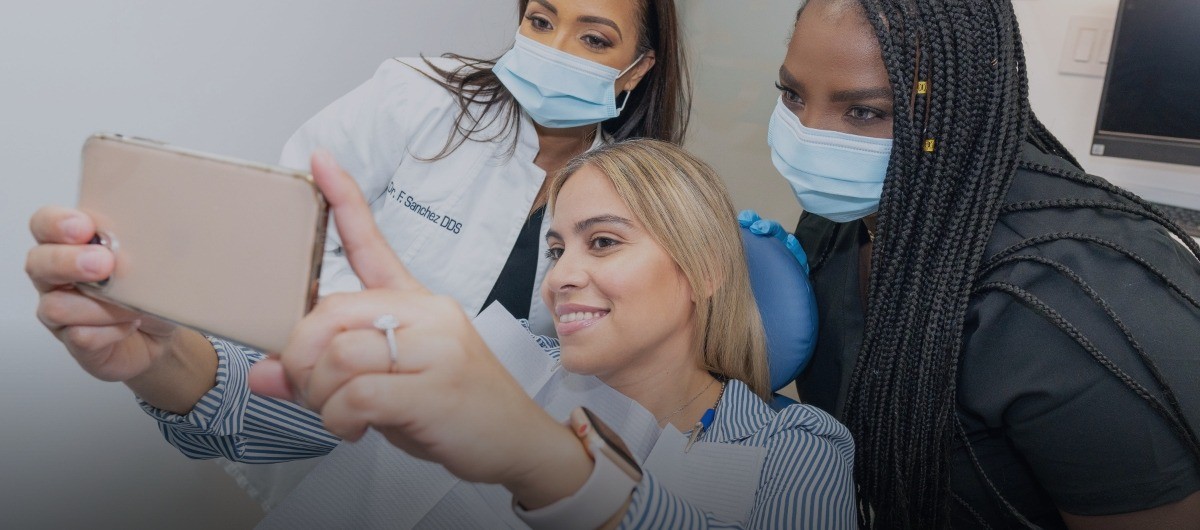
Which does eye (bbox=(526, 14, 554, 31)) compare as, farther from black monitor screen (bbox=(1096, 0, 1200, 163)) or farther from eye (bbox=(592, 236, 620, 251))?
black monitor screen (bbox=(1096, 0, 1200, 163))

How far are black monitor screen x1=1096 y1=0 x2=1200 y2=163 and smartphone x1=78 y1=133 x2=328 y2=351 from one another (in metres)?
2.25

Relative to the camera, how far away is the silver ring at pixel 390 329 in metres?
0.59

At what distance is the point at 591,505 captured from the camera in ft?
2.34

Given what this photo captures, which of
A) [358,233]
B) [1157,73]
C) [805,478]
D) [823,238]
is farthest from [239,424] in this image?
[1157,73]

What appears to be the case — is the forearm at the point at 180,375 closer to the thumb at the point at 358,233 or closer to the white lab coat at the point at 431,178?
the thumb at the point at 358,233

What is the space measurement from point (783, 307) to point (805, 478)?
1.38ft

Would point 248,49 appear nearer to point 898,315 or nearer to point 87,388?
point 87,388

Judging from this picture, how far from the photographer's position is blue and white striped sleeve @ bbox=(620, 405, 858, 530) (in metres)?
1.12

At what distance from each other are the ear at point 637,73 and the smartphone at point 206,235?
1.19m

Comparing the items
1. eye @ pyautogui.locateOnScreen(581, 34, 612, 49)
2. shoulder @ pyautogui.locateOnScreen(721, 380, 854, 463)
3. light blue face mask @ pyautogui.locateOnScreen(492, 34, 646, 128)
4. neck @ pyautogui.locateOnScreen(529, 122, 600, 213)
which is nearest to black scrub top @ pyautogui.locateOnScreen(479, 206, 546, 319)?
neck @ pyautogui.locateOnScreen(529, 122, 600, 213)

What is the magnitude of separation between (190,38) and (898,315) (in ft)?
4.81

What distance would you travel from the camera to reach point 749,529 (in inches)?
43.8

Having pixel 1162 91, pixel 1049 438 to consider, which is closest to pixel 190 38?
pixel 1049 438

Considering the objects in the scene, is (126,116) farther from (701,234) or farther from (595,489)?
(595,489)
